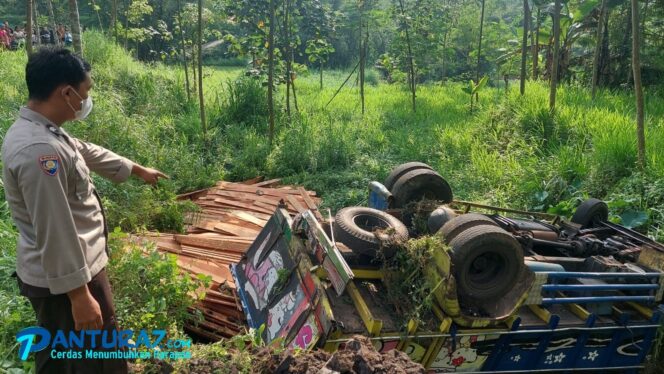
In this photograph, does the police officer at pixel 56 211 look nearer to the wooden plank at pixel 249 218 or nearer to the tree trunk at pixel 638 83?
the wooden plank at pixel 249 218

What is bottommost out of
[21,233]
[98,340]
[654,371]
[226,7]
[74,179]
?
Answer: [654,371]

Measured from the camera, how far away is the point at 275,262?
14.8 ft

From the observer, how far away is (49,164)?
2.30 metres

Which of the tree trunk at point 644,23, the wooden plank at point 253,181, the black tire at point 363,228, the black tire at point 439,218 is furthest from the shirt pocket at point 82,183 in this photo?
the tree trunk at point 644,23

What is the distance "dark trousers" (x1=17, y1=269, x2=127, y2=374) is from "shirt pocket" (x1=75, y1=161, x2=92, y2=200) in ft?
1.44

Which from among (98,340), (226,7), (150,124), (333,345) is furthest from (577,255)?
(226,7)

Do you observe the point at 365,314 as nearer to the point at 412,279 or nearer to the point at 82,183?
the point at 412,279

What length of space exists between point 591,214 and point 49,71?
5321mm

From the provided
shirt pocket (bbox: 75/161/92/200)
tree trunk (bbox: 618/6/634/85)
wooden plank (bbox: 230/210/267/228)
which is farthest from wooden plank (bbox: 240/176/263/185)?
tree trunk (bbox: 618/6/634/85)

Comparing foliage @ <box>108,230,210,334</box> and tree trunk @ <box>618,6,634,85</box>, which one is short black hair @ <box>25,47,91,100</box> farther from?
tree trunk @ <box>618,6,634,85</box>

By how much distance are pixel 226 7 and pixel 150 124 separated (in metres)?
3.77

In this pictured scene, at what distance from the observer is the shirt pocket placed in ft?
8.39

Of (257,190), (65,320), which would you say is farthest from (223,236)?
(65,320)

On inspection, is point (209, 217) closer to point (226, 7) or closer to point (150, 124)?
point (150, 124)
